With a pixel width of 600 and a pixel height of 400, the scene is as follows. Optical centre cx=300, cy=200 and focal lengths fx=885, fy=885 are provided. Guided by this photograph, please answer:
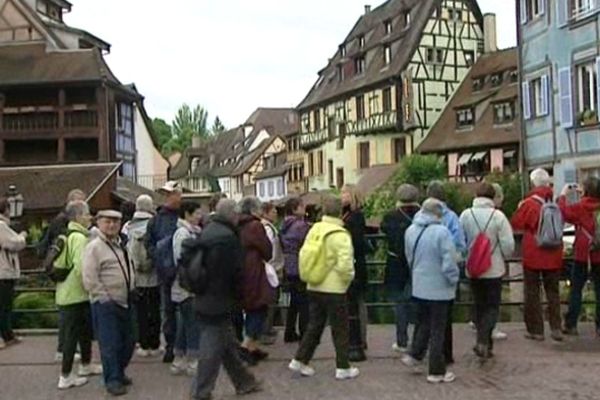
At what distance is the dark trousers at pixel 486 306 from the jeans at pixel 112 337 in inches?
140

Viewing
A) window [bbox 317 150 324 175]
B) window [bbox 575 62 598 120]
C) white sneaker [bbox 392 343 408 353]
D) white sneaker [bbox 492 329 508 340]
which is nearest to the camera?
white sneaker [bbox 392 343 408 353]

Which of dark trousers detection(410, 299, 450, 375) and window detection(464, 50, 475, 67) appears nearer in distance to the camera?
dark trousers detection(410, 299, 450, 375)

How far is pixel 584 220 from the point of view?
1017 cm

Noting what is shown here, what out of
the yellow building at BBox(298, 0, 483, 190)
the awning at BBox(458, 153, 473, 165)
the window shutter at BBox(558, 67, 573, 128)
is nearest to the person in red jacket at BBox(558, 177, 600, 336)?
the window shutter at BBox(558, 67, 573, 128)

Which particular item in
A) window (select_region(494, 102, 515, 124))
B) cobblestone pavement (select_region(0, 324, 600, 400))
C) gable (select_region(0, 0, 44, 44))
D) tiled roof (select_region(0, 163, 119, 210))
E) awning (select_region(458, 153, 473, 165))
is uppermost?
gable (select_region(0, 0, 44, 44))

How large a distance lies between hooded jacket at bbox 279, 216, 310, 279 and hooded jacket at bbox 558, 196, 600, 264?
299 centimetres

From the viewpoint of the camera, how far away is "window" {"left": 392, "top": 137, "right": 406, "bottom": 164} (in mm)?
49688

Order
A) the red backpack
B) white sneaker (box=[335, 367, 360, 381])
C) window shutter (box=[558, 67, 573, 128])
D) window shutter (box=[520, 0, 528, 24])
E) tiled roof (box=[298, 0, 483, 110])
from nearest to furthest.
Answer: white sneaker (box=[335, 367, 360, 381]), the red backpack, window shutter (box=[558, 67, 573, 128]), window shutter (box=[520, 0, 528, 24]), tiled roof (box=[298, 0, 483, 110])

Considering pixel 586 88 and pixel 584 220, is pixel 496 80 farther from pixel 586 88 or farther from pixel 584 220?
pixel 584 220

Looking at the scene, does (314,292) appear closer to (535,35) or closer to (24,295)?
(24,295)

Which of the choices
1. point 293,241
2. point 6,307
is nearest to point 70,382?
point 6,307

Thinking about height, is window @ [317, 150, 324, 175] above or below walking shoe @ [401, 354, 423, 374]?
above

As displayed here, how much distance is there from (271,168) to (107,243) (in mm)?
70647

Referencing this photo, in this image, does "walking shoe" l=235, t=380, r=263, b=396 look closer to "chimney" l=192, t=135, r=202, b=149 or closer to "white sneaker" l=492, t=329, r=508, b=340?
"white sneaker" l=492, t=329, r=508, b=340
